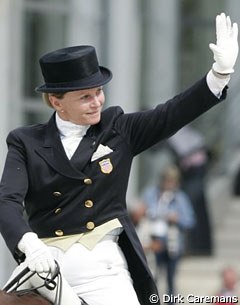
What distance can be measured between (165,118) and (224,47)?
1.41 feet

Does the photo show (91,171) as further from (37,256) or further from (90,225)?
(37,256)

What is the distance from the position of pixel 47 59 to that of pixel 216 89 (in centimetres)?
74

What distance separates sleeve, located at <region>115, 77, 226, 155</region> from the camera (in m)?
5.78

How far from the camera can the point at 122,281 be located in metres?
5.82

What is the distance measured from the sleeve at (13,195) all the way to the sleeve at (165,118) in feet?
1.51

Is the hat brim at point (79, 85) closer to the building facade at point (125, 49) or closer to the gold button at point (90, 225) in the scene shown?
→ the gold button at point (90, 225)

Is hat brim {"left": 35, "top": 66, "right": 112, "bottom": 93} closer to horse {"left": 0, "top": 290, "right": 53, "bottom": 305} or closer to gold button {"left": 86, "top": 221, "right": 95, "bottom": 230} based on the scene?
gold button {"left": 86, "top": 221, "right": 95, "bottom": 230}

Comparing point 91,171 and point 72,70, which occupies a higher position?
point 72,70

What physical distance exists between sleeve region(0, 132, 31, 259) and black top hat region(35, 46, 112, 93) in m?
0.30

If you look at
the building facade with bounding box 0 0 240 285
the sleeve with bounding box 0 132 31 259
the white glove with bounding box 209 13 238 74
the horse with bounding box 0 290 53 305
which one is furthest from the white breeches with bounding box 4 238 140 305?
the building facade with bounding box 0 0 240 285

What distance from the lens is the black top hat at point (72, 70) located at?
581 centimetres

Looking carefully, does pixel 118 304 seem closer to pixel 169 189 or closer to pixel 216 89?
pixel 216 89

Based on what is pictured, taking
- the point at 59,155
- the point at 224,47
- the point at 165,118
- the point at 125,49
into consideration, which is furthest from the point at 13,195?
the point at 125,49

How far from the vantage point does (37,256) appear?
17.8 ft
